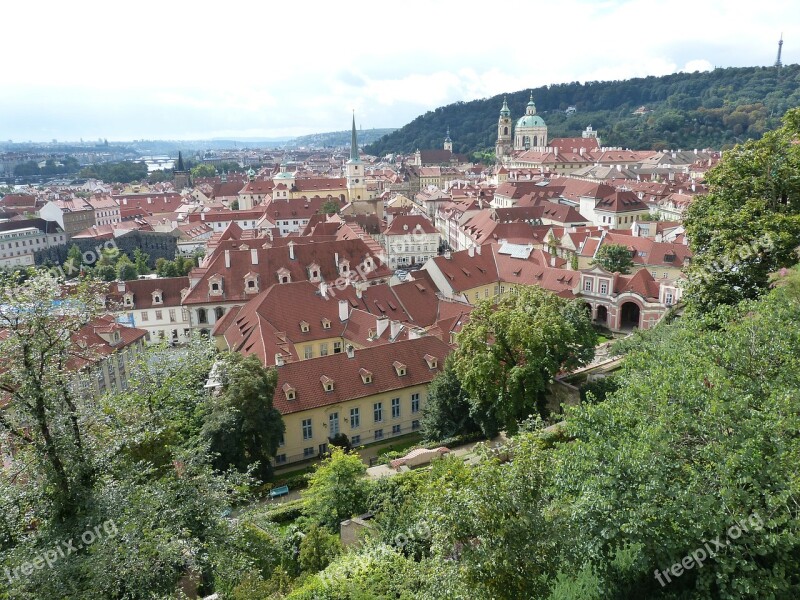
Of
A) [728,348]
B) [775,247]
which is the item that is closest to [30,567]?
[728,348]

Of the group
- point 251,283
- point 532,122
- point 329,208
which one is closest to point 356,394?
point 251,283

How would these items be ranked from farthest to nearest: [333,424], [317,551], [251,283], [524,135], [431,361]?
[524,135]
[251,283]
[431,361]
[333,424]
[317,551]

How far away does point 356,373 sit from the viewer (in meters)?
31.7

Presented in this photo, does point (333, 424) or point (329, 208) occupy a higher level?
point (329, 208)

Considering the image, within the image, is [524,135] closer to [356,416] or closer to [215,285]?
[215,285]

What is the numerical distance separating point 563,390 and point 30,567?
2307cm

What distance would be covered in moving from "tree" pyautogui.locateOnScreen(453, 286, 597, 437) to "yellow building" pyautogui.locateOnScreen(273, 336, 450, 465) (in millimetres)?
5504

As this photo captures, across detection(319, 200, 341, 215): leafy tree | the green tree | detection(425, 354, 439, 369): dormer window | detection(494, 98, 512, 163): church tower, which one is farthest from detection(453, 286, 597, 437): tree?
detection(494, 98, 512, 163): church tower

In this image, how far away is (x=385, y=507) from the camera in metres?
18.1

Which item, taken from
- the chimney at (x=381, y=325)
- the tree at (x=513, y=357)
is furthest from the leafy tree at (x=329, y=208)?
the tree at (x=513, y=357)

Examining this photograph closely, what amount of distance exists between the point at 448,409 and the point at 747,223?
15.2 metres

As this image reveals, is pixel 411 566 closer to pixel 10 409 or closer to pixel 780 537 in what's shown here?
pixel 780 537

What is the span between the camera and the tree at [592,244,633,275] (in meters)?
52.4

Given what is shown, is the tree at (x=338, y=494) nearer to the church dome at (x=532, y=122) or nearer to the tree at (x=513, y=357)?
the tree at (x=513, y=357)
